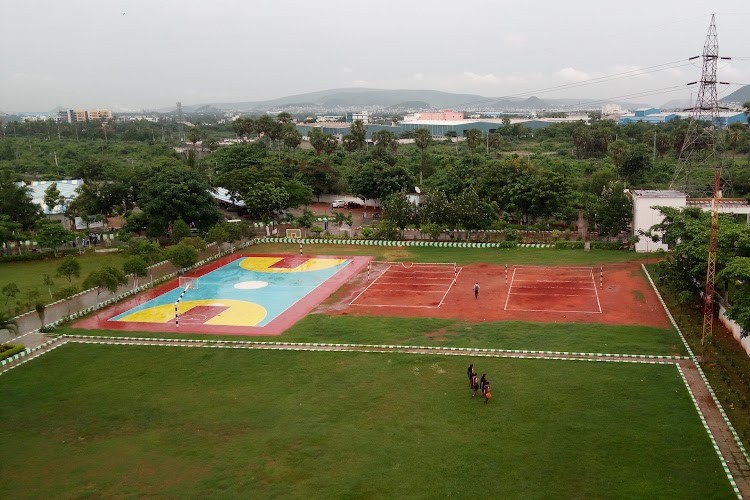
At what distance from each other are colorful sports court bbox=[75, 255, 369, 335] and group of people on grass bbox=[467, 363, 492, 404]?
10197 millimetres

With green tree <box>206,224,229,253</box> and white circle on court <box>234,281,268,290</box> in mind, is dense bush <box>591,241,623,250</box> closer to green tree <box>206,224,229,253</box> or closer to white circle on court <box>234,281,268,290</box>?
white circle on court <box>234,281,268,290</box>

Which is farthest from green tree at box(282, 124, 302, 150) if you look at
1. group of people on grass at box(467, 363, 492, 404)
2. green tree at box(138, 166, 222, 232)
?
group of people on grass at box(467, 363, 492, 404)

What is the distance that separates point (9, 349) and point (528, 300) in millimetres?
22852

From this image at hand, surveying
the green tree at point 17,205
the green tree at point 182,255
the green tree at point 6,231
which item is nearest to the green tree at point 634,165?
the green tree at point 182,255

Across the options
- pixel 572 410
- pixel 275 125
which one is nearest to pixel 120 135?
pixel 275 125

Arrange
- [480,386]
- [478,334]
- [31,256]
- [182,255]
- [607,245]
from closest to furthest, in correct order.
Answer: [480,386] < [478,334] < [182,255] < [607,245] < [31,256]

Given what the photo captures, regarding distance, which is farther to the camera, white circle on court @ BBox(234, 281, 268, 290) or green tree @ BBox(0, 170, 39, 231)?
green tree @ BBox(0, 170, 39, 231)

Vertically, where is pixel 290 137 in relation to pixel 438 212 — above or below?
above

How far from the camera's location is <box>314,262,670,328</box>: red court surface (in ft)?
93.2

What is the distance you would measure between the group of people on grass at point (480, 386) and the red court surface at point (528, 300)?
8.00 m

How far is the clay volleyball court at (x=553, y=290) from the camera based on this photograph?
29.8 metres

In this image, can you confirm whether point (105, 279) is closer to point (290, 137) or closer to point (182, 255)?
point (182, 255)

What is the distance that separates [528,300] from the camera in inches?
1219

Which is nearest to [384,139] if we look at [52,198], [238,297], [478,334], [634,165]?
[634,165]
